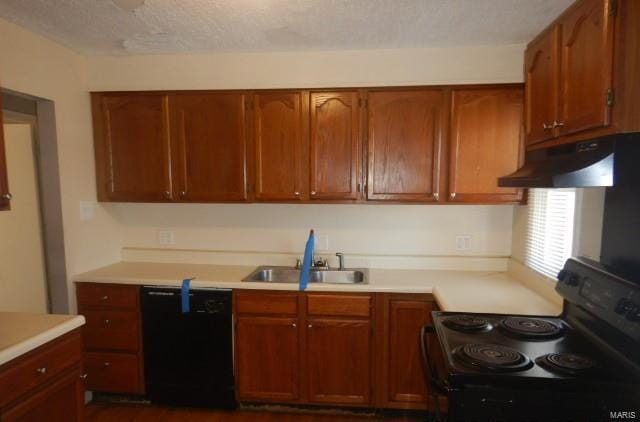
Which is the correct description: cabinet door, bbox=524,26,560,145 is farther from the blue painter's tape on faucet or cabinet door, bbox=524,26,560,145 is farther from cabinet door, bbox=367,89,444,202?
the blue painter's tape on faucet

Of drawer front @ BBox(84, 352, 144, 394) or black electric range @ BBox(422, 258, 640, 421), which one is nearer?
black electric range @ BBox(422, 258, 640, 421)

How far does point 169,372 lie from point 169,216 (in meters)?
1.16

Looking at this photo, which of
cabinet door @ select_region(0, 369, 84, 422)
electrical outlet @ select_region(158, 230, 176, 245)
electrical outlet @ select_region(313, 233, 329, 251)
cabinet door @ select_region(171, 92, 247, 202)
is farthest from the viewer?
electrical outlet @ select_region(158, 230, 176, 245)

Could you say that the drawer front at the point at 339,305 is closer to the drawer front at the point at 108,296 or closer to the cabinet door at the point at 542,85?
the drawer front at the point at 108,296

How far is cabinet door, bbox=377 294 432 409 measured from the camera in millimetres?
2139

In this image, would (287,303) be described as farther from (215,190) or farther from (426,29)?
(426,29)

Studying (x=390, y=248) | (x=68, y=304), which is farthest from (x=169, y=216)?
(x=390, y=248)

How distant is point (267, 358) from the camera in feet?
7.34

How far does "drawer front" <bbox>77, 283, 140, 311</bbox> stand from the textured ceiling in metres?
1.59

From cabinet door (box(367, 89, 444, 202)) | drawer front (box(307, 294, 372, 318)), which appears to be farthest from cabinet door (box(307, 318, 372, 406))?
cabinet door (box(367, 89, 444, 202))

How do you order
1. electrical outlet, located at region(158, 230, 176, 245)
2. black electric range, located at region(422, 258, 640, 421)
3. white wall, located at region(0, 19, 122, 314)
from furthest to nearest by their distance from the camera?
electrical outlet, located at region(158, 230, 176, 245) → white wall, located at region(0, 19, 122, 314) → black electric range, located at region(422, 258, 640, 421)

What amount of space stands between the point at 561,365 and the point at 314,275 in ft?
5.38

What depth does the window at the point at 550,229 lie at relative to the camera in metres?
1.83

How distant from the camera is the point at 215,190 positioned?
7.90 ft
